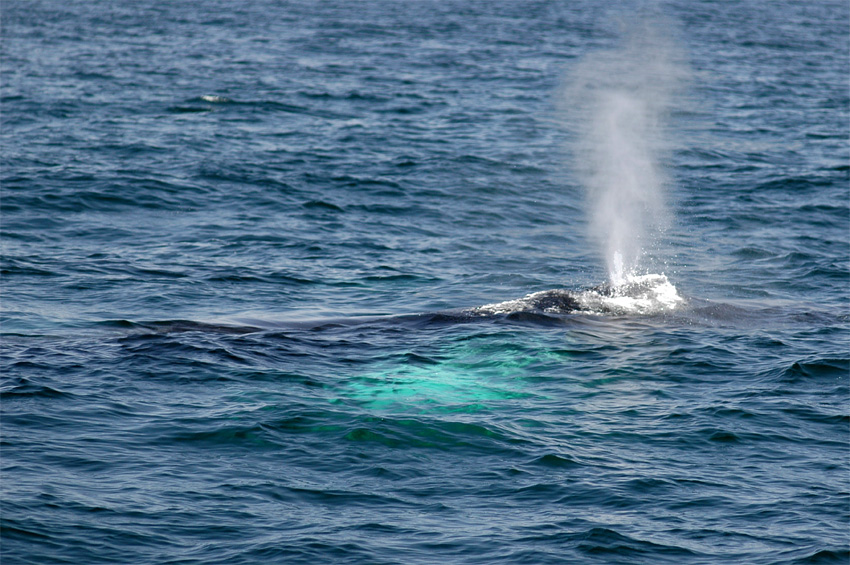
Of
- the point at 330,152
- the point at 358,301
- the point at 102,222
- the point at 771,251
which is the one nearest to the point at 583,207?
the point at 771,251

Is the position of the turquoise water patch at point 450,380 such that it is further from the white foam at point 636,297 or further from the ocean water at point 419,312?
the white foam at point 636,297

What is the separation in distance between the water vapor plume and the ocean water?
0.82 ft

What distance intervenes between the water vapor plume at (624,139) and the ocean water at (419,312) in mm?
251

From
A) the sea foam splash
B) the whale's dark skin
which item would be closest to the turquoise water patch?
the sea foam splash

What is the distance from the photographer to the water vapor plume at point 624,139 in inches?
1293

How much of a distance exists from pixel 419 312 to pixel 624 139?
82.8 ft

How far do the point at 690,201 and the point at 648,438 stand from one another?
20.2m

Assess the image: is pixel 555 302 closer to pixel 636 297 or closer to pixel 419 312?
pixel 636 297

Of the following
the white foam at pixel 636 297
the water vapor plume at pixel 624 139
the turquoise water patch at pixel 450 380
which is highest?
the water vapor plume at pixel 624 139

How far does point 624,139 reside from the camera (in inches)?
1843

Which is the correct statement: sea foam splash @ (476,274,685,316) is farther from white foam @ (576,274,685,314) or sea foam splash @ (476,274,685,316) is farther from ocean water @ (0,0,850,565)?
ocean water @ (0,0,850,565)

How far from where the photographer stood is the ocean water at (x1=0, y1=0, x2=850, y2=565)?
47.6ft

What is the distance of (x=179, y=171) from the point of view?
3569 centimetres

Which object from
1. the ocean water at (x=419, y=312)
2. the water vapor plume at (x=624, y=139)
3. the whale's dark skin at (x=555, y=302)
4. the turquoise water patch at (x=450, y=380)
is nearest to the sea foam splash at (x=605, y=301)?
the whale's dark skin at (x=555, y=302)
